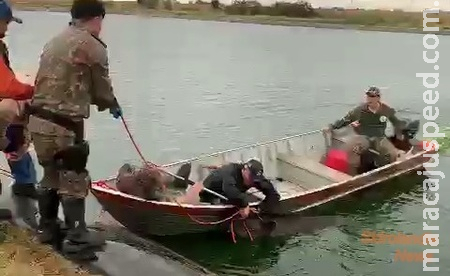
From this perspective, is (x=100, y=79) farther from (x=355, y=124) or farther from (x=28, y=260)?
(x=355, y=124)

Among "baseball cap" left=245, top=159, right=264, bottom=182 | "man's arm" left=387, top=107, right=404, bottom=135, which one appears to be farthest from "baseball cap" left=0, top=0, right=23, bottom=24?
"man's arm" left=387, top=107, right=404, bottom=135

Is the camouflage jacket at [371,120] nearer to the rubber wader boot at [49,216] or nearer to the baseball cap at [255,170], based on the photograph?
the baseball cap at [255,170]

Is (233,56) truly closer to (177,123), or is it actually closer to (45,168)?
(177,123)

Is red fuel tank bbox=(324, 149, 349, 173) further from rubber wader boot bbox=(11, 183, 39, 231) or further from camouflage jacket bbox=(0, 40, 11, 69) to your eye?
camouflage jacket bbox=(0, 40, 11, 69)

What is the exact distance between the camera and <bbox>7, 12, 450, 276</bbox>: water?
9711 millimetres

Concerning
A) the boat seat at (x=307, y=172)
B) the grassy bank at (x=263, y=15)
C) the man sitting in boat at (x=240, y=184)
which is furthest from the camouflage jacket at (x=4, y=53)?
the grassy bank at (x=263, y=15)

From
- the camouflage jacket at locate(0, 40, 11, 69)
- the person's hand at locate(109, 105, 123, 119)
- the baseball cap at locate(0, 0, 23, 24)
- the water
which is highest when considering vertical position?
the baseball cap at locate(0, 0, 23, 24)

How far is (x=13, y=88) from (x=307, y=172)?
7.14m

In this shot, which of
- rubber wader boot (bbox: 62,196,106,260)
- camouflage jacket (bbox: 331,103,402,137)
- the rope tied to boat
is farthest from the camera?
camouflage jacket (bbox: 331,103,402,137)

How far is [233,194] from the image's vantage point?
9156 mm

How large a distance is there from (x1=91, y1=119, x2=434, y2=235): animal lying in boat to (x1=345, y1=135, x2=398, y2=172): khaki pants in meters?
0.16

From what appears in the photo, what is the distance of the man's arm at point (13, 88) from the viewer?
545 cm

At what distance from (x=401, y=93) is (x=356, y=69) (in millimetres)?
8147

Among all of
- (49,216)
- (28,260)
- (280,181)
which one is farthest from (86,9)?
(280,181)
